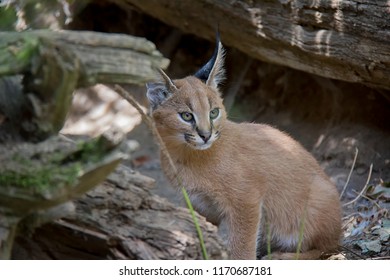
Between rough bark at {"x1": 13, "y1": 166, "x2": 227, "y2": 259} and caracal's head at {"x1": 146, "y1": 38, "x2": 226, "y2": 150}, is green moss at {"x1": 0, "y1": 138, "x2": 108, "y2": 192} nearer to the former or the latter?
rough bark at {"x1": 13, "y1": 166, "x2": 227, "y2": 259}

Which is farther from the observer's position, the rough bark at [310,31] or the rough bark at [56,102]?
the rough bark at [310,31]

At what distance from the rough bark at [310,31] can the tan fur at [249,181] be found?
0.87 m

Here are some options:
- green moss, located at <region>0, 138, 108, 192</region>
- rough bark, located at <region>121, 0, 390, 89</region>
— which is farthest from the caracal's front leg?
green moss, located at <region>0, 138, 108, 192</region>

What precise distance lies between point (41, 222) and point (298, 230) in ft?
8.89

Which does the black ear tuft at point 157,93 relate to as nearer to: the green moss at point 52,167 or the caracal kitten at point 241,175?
the caracal kitten at point 241,175

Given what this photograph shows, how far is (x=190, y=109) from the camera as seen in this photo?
5.51 m

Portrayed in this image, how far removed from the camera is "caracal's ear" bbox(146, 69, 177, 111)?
5672 millimetres

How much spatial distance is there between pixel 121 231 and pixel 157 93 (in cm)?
192

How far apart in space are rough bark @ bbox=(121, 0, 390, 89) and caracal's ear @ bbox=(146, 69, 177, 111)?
58.6 inches

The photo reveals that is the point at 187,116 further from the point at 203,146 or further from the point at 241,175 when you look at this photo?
the point at 241,175

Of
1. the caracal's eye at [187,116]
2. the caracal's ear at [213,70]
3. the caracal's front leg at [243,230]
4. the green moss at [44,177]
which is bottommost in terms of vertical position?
the caracal's front leg at [243,230]

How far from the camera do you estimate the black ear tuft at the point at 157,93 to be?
573 centimetres

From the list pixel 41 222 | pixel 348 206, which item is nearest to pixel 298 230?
pixel 348 206

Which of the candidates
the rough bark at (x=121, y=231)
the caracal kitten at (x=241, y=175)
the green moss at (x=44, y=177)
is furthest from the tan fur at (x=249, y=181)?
the green moss at (x=44, y=177)
